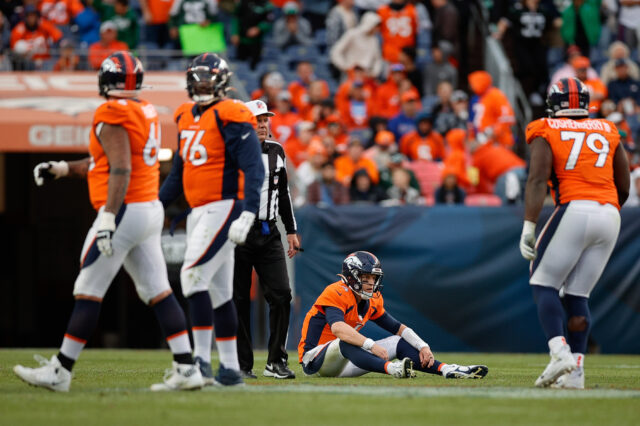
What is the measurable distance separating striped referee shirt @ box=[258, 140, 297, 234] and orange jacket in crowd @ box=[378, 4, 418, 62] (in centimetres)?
1127

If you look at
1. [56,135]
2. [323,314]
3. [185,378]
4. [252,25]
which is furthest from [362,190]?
[185,378]

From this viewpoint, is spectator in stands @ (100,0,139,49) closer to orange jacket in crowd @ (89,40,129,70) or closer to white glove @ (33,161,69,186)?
orange jacket in crowd @ (89,40,129,70)

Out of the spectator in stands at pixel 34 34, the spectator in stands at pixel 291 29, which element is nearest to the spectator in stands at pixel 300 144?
the spectator in stands at pixel 291 29

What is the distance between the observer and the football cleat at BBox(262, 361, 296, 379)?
8508 mm

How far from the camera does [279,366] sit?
8.55m

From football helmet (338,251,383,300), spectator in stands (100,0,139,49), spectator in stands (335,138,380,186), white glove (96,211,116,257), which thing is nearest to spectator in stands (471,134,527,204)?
spectator in stands (335,138,380,186)

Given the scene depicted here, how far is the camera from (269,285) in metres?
8.71

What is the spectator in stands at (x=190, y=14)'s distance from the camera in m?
18.5

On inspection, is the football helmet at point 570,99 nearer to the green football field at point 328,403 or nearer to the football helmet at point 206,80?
the green football field at point 328,403

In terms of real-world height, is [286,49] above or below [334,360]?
above

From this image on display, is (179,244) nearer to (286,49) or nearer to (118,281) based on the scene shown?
(118,281)

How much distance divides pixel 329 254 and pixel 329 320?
573 cm

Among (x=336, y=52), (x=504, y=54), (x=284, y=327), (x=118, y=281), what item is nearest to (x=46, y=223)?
(x=118, y=281)

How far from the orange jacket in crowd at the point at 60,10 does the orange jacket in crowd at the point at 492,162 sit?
7.24 metres
